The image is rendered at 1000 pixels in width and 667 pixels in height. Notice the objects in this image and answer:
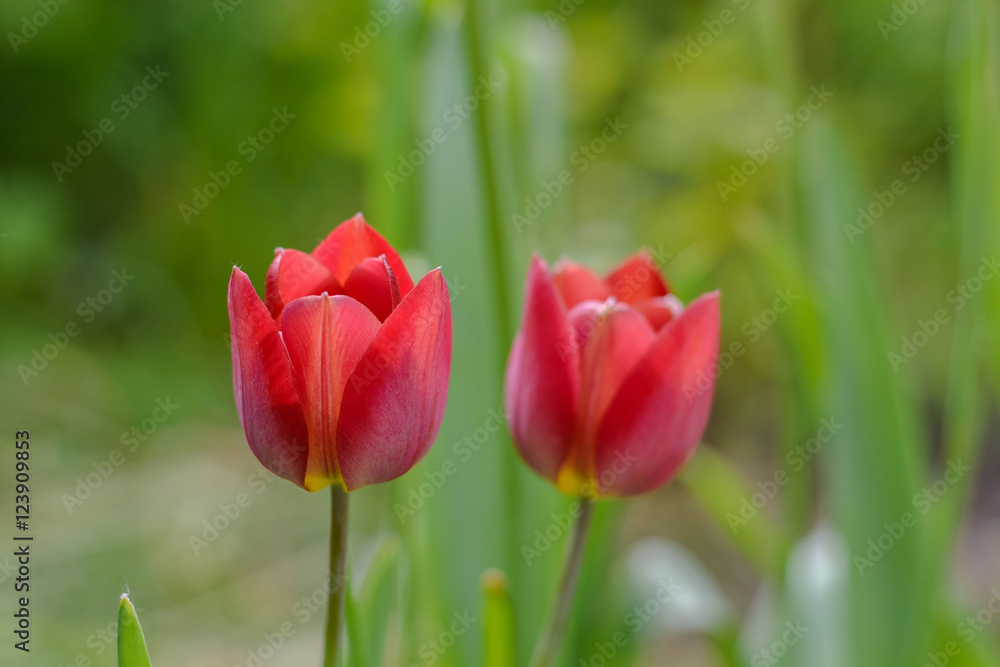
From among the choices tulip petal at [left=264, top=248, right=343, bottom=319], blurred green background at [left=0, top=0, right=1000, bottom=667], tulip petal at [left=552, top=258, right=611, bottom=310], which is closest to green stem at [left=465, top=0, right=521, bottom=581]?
blurred green background at [left=0, top=0, right=1000, bottom=667]

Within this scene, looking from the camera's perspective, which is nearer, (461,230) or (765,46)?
(461,230)

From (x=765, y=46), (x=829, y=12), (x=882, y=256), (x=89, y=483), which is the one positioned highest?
(x=829, y=12)

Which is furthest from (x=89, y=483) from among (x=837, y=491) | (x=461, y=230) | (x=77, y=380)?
(x=837, y=491)

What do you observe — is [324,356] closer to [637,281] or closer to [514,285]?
[637,281]

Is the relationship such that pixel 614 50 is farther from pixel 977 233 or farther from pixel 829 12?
pixel 977 233

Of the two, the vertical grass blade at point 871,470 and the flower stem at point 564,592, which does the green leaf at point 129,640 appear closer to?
the flower stem at point 564,592

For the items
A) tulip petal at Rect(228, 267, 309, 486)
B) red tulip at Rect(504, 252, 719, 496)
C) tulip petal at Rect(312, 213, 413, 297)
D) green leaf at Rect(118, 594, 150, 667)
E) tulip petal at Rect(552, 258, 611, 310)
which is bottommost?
green leaf at Rect(118, 594, 150, 667)

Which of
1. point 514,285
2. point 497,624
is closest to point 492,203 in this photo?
point 514,285

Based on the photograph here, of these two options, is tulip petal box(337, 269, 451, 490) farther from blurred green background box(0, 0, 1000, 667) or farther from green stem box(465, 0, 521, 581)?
green stem box(465, 0, 521, 581)
